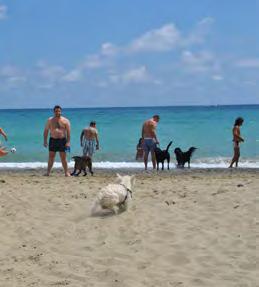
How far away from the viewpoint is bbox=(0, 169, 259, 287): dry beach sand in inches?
167

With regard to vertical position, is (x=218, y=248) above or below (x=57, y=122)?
below

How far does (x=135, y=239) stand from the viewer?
533 centimetres

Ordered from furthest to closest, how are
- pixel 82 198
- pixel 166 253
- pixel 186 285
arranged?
pixel 82 198 < pixel 166 253 < pixel 186 285

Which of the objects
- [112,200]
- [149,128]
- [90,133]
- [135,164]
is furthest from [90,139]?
[112,200]

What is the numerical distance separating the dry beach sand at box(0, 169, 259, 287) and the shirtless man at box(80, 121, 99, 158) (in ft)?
14.3

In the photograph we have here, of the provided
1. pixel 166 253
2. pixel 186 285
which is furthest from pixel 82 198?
pixel 186 285

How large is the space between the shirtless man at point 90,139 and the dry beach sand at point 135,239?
435 centimetres

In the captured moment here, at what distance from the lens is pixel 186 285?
4.01 m

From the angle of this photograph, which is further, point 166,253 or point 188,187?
point 188,187

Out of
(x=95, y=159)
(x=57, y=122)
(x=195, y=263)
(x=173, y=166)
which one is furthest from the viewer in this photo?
(x=95, y=159)

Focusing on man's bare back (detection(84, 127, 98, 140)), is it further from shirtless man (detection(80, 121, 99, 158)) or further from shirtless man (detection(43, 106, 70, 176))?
shirtless man (detection(43, 106, 70, 176))

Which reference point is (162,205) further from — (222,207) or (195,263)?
(195,263)

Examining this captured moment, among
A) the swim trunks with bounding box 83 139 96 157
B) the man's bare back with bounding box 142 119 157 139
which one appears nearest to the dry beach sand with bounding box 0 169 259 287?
the swim trunks with bounding box 83 139 96 157

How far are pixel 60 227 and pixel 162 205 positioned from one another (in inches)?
62.9
